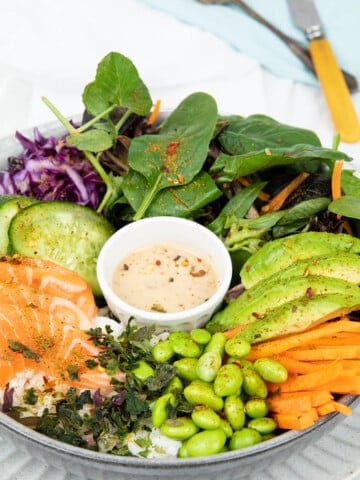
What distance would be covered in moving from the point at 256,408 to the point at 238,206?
3.01ft

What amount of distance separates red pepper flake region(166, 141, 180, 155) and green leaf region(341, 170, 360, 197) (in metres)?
0.64

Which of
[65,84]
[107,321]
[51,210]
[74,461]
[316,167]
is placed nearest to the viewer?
[74,461]

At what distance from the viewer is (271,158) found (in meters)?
2.67

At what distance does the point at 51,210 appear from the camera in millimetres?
2688

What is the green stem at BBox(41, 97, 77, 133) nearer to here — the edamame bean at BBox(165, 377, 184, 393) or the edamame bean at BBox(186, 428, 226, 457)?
the edamame bean at BBox(165, 377, 184, 393)

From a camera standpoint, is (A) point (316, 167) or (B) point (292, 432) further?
(A) point (316, 167)

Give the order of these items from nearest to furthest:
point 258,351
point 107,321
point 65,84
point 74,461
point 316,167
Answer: point 74,461, point 258,351, point 107,321, point 316,167, point 65,84

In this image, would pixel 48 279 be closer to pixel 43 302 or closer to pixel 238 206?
pixel 43 302

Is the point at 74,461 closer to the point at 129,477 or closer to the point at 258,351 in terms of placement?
the point at 129,477

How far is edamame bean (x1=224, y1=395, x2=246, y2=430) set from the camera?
206 cm

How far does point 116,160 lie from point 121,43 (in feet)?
4.90

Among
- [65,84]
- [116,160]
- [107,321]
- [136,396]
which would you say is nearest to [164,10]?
[65,84]

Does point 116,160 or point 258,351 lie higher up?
point 116,160

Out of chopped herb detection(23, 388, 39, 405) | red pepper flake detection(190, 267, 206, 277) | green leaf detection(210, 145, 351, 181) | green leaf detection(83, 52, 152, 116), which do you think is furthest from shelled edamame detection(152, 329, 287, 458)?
green leaf detection(83, 52, 152, 116)
